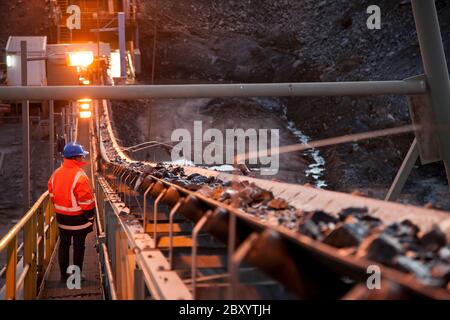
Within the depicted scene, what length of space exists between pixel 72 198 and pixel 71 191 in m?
Result: 0.08

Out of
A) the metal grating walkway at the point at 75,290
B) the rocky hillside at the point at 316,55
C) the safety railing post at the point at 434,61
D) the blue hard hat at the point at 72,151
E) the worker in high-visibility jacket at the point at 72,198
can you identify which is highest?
the rocky hillside at the point at 316,55

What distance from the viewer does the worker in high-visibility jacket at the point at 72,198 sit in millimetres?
7688

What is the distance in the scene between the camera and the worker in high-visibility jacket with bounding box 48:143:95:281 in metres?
7.69

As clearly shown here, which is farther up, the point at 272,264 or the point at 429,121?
the point at 429,121

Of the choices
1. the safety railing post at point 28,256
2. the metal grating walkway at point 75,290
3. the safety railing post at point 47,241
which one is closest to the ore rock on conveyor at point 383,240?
the safety railing post at point 28,256

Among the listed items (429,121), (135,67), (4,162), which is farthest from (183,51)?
(429,121)

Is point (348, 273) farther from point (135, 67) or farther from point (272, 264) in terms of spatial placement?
point (135, 67)

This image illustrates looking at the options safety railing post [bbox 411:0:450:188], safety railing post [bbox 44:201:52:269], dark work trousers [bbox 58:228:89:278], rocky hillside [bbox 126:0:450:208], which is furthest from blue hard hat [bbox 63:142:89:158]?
rocky hillside [bbox 126:0:450:208]

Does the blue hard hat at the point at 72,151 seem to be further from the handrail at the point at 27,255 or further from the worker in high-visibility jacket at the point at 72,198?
the handrail at the point at 27,255

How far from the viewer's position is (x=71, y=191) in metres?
7.67

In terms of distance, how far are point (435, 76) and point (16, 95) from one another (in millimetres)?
4179

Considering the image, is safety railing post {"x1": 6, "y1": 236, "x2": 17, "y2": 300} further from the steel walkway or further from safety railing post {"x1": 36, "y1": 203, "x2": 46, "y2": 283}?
safety railing post {"x1": 36, "y1": 203, "x2": 46, "y2": 283}

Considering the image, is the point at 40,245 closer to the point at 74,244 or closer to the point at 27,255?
the point at 74,244

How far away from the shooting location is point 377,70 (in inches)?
1538
